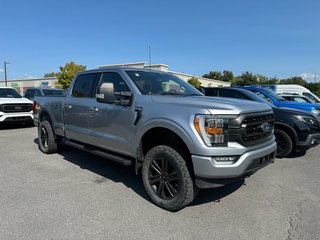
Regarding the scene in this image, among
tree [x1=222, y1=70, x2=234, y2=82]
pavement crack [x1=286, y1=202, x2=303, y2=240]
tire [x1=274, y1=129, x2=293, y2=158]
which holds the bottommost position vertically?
pavement crack [x1=286, y1=202, x2=303, y2=240]

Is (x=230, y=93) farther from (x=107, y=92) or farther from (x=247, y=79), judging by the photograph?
(x=247, y=79)

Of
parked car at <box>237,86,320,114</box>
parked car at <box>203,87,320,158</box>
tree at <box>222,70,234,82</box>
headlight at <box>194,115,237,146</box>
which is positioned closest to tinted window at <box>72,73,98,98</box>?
headlight at <box>194,115,237,146</box>

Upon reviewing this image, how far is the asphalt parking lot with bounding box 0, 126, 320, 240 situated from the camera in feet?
9.96

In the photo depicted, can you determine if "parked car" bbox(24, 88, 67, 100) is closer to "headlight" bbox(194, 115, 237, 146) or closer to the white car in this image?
the white car

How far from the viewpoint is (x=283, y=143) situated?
6172 mm

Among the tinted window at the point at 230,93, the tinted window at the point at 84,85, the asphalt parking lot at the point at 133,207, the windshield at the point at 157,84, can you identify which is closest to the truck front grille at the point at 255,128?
the asphalt parking lot at the point at 133,207

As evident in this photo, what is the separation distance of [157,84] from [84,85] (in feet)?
5.48

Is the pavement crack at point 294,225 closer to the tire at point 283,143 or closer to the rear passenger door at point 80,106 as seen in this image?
the tire at point 283,143

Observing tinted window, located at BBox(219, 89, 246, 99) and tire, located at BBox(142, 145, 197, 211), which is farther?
tinted window, located at BBox(219, 89, 246, 99)

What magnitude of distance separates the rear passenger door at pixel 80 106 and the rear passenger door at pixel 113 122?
20 cm

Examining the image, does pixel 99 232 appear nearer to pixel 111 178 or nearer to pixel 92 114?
pixel 111 178

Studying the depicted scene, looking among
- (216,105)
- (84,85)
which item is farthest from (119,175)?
(216,105)

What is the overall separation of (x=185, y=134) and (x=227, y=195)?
4.87 feet

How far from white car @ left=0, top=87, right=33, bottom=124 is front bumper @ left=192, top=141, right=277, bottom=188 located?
9585 mm
